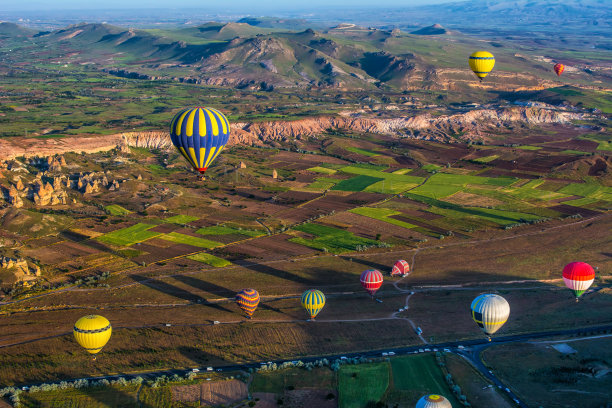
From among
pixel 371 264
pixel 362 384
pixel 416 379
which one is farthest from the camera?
pixel 371 264

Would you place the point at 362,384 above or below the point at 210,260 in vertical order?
above

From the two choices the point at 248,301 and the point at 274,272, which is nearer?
the point at 248,301

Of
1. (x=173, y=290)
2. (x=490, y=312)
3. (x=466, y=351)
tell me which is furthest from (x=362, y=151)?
(x=490, y=312)

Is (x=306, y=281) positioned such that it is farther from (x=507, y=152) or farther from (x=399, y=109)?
(x=399, y=109)

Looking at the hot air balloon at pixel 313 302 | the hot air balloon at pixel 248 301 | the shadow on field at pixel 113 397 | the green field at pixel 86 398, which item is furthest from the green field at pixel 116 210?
the green field at pixel 86 398

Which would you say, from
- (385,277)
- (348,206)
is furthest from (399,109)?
(385,277)

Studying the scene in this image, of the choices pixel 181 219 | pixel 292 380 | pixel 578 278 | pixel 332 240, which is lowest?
pixel 181 219

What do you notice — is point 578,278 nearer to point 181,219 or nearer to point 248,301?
point 248,301
